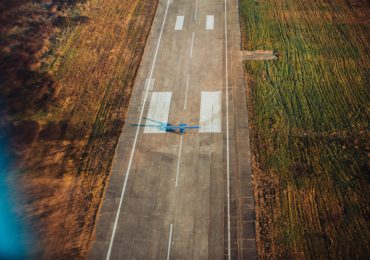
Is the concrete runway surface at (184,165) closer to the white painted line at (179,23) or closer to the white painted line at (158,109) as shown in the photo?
the white painted line at (158,109)

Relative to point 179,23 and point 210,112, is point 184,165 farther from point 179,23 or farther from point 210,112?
point 179,23

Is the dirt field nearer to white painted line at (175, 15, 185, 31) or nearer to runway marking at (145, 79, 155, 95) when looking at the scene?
runway marking at (145, 79, 155, 95)

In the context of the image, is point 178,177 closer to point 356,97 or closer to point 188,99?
point 188,99

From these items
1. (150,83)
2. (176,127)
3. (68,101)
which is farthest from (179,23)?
(176,127)

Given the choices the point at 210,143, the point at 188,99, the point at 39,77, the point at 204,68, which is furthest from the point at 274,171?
the point at 39,77

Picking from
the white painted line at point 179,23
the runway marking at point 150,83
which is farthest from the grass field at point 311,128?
the runway marking at point 150,83
